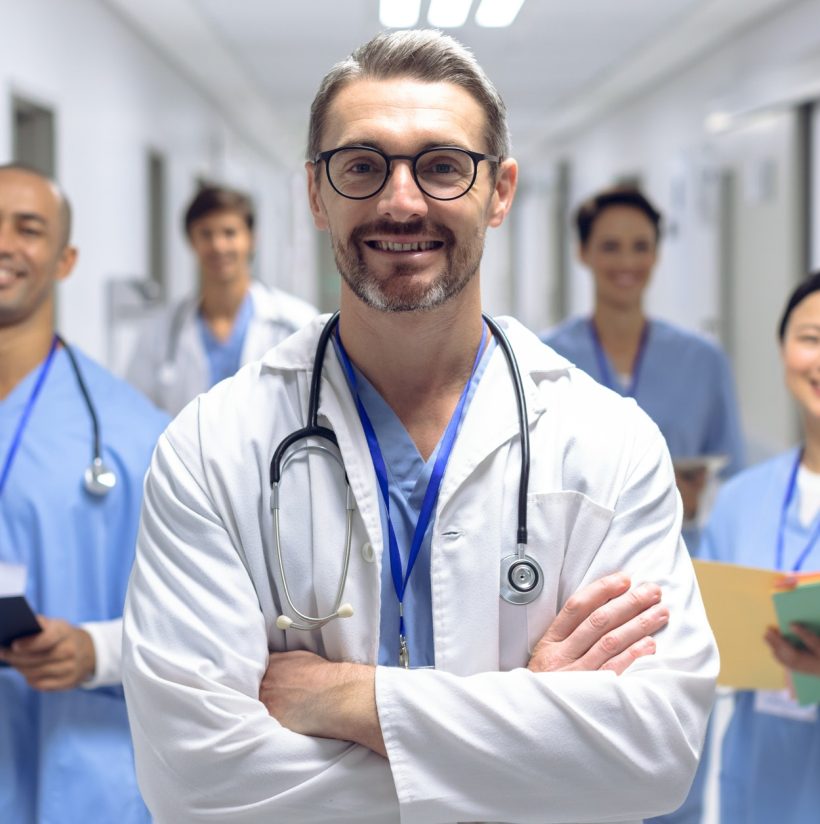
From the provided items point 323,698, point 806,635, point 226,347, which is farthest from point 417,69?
point 226,347

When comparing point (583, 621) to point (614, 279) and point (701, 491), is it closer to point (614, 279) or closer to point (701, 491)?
point (701, 491)

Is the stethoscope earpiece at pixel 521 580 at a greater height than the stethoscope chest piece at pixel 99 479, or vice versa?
the stethoscope chest piece at pixel 99 479

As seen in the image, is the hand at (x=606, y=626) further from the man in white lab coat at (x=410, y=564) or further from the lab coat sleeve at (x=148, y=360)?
the lab coat sleeve at (x=148, y=360)

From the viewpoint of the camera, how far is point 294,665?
1178 mm

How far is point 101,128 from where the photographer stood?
14.8 ft

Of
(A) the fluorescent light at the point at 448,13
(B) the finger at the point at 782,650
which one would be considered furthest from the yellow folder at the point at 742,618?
(A) the fluorescent light at the point at 448,13

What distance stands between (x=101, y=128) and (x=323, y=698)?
3.81 meters

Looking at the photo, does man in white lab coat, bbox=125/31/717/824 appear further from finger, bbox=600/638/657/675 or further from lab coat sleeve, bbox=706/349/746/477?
lab coat sleeve, bbox=706/349/746/477

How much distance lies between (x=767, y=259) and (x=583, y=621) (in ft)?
13.6

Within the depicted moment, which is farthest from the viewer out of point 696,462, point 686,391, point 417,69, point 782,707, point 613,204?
point 613,204

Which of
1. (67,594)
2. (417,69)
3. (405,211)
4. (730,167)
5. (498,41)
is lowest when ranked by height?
(67,594)

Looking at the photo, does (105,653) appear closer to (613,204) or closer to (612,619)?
(612,619)

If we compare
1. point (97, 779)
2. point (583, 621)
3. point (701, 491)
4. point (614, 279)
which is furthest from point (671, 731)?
point (614, 279)

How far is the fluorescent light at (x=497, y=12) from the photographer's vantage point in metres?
4.38
